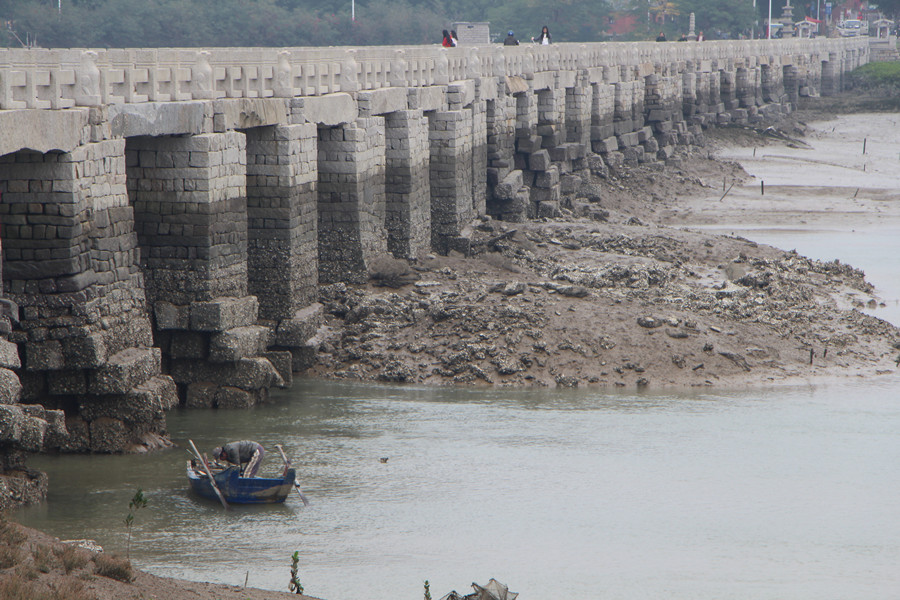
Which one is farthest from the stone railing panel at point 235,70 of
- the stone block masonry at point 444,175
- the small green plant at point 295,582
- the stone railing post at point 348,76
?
the small green plant at point 295,582

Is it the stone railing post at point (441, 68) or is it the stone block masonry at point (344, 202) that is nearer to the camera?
the stone block masonry at point (344, 202)

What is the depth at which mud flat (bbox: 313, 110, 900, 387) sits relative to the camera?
20.0 metres

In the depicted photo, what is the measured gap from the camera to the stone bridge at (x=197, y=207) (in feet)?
49.1

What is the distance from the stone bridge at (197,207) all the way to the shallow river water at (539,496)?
911 mm

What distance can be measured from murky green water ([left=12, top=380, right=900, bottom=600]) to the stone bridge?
37.3 inches

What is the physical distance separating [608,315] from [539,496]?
6974mm

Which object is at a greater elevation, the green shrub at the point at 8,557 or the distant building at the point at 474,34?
the distant building at the point at 474,34

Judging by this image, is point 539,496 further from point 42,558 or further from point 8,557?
point 8,557

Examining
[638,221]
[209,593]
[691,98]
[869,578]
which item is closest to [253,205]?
[209,593]

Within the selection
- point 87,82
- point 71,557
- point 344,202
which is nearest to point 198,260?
point 87,82

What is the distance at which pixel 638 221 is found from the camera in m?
32.5

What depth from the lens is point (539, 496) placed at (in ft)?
48.4

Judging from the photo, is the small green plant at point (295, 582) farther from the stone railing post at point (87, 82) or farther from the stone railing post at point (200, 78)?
the stone railing post at point (200, 78)

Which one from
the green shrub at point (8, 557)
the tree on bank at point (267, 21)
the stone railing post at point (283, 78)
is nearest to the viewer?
the green shrub at point (8, 557)
